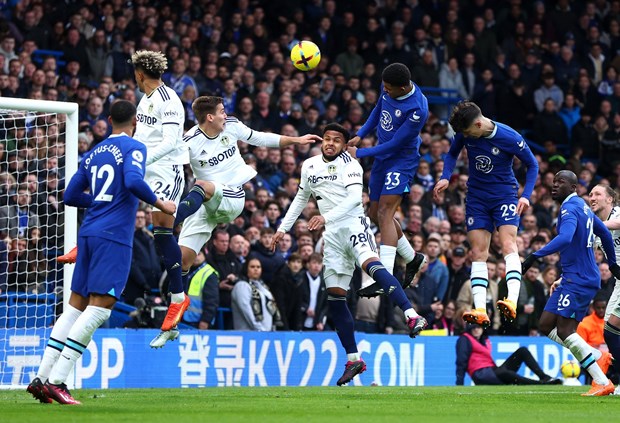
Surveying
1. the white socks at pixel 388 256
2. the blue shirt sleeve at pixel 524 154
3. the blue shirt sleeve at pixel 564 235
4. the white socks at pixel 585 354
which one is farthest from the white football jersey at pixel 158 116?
the white socks at pixel 585 354

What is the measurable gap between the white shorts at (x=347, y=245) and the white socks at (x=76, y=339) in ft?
14.7

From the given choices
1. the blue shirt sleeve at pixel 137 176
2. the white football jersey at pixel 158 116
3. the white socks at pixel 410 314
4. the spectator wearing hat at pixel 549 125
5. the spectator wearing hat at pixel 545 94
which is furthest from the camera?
the spectator wearing hat at pixel 545 94

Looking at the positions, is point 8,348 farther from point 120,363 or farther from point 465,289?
point 465,289

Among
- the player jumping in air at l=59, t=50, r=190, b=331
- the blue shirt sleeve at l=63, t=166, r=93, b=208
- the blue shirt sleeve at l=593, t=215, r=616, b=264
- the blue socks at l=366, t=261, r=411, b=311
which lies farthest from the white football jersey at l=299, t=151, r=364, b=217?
the blue shirt sleeve at l=63, t=166, r=93, b=208

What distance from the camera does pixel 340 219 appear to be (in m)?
15.2

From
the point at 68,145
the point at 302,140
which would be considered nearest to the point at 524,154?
the point at 302,140

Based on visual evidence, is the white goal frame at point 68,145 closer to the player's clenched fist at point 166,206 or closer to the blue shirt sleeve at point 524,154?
the player's clenched fist at point 166,206

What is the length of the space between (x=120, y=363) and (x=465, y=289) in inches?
260

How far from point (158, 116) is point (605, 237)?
5731 mm

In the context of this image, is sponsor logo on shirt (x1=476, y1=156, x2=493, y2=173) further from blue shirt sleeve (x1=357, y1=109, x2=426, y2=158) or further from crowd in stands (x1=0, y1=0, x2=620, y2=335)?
crowd in stands (x1=0, y1=0, x2=620, y2=335)

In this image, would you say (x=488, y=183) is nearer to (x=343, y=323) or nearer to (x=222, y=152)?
(x=343, y=323)

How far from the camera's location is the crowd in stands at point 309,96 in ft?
60.9

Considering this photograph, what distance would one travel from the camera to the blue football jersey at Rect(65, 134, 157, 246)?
11.4 meters

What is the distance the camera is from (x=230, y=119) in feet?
50.4
